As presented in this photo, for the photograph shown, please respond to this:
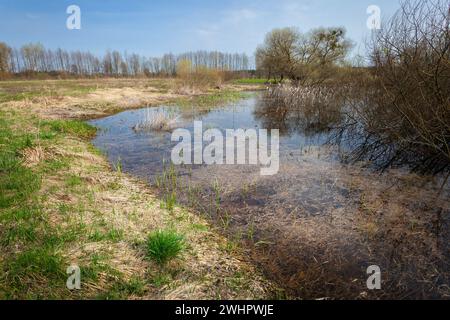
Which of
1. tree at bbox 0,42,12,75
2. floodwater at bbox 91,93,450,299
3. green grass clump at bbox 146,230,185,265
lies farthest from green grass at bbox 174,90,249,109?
tree at bbox 0,42,12,75

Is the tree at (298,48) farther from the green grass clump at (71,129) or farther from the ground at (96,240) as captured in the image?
the ground at (96,240)

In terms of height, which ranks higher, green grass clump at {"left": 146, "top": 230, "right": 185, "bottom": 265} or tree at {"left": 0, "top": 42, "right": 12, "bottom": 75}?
tree at {"left": 0, "top": 42, "right": 12, "bottom": 75}

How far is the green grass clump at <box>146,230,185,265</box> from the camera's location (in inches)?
131

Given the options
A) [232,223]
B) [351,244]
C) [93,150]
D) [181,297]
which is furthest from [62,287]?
[93,150]

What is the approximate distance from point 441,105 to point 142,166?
21.7 feet

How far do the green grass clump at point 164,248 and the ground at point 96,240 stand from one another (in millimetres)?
78

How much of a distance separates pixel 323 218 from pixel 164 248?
2.62 meters

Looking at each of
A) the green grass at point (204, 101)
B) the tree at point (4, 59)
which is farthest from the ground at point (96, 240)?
the tree at point (4, 59)

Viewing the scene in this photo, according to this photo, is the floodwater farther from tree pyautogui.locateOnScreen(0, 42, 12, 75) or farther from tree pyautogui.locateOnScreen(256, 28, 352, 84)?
tree pyautogui.locateOnScreen(0, 42, 12, 75)

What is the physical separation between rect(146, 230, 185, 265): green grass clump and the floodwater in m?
0.96

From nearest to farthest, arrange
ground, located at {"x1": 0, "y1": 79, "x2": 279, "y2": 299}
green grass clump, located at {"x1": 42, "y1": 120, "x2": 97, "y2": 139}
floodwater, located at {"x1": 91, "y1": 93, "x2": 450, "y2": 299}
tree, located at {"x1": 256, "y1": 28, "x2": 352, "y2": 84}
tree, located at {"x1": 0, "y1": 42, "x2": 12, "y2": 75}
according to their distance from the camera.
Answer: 1. ground, located at {"x1": 0, "y1": 79, "x2": 279, "y2": 299}
2. floodwater, located at {"x1": 91, "y1": 93, "x2": 450, "y2": 299}
3. green grass clump, located at {"x1": 42, "y1": 120, "x2": 97, "y2": 139}
4. tree, located at {"x1": 256, "y1": 28, "x2": 352, "y2": 84}
5. tree, located at {"x1": 0, "y1": 42, "x2": 12, "y2": 75}

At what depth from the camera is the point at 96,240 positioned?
12.0 feet

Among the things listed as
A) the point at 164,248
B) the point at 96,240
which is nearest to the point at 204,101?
the point at 96,240
